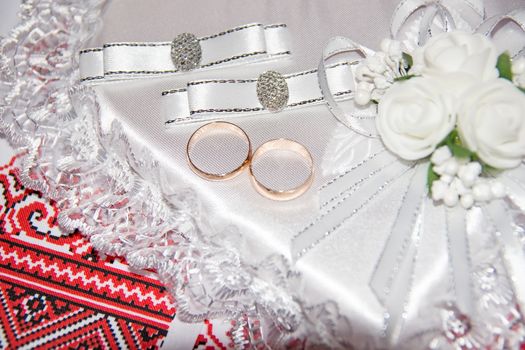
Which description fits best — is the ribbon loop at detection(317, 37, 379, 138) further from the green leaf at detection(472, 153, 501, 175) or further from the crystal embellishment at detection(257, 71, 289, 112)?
the green leaf at detection(472, 153, 501, 175)

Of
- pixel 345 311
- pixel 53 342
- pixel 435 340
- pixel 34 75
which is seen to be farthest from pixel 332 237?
pixel 34 75

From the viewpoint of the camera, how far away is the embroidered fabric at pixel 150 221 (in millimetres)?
918


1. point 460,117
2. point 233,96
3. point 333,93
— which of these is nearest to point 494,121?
point 460,117

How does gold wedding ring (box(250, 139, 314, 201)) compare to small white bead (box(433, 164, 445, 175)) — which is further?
gold wedding ring (box(250, 139, 314, 201))

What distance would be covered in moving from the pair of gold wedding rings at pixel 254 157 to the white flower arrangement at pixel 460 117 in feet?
0.56

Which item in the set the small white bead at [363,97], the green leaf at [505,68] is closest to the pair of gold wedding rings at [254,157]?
the small white bead at [363,97]

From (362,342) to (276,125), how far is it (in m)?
0.42

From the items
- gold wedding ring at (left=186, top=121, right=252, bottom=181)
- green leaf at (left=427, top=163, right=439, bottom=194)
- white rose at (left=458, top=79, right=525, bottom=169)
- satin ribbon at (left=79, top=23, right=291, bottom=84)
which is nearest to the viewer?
white rose at (left=458, top=79, right=525, bottom=169)

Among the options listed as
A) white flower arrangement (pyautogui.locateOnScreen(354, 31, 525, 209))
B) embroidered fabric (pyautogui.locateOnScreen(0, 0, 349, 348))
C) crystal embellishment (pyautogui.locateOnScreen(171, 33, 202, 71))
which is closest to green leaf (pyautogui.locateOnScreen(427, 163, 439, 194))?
white flower arrangement (pyautogui.locateOnScreen(354, 31, 525, 209))

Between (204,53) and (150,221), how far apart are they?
351mm

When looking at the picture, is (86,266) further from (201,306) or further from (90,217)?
(201,306)

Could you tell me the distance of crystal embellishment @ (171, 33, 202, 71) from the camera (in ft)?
3.57

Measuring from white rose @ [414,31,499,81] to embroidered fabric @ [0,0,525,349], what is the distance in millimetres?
249

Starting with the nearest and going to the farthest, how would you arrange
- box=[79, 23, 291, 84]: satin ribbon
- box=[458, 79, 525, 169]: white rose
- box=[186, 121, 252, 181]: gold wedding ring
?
box=[458, 79, 525, 169]: white rose < box=[186, 121, 252, 181]: gold wedding ring < box=[79, 23, 291, 84]: satin ribbon
